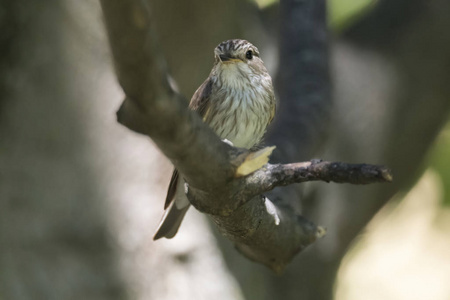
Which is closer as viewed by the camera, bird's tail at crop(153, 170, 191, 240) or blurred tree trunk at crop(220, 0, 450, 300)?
bird's tail at crop(153, 170, 191, 240)

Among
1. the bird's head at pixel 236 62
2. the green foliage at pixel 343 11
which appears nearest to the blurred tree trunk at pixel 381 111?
the green foliage at pixel 343 11

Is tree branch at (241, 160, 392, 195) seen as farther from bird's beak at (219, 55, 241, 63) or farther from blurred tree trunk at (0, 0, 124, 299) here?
blurred tree trunk at (0, 0, 124, 299)

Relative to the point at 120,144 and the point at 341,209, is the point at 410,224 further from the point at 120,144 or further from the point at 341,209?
the point at 120,144

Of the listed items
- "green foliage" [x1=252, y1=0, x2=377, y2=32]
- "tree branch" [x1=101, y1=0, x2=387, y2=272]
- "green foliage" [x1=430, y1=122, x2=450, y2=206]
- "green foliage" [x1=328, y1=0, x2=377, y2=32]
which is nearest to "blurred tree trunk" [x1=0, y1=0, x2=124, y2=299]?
"tree branch" [x1=101, y1=0, x2=387, y2=272]

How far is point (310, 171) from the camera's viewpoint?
1.81 metres

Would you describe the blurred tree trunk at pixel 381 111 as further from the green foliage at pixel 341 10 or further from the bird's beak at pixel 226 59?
the bird's beak at pixel 226 59

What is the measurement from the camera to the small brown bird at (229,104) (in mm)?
2738

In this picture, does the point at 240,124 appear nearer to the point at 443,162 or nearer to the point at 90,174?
the point at 90,174

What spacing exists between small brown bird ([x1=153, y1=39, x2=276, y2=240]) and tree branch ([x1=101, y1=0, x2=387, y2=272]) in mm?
407

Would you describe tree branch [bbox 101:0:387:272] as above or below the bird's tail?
above

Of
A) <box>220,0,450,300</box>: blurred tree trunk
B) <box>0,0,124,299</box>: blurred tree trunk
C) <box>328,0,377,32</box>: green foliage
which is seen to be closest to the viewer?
<box>0,0,124,299</box>: blurred tree trunk

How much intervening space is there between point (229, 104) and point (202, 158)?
4.02 ft

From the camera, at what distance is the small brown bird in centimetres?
274

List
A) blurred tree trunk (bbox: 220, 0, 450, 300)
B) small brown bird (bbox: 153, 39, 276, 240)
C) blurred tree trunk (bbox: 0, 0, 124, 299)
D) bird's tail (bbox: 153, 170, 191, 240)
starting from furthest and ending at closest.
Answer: blurred tree trunk (bbox: 220, 0, 450, 300) < blurred tree trunk (bbox: 0, 0, 124, 299) < small brown bird (bbox: 153, 39, 276, 240) < bird's tail (bbox: 153, 170, 191, 240)
